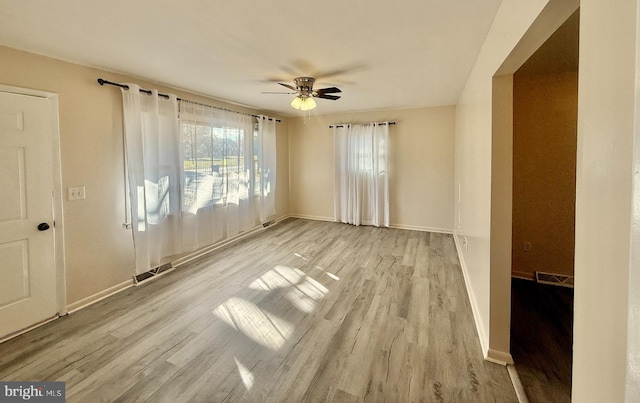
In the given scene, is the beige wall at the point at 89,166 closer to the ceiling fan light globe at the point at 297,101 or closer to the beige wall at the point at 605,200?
the ceiling fan light globe at the point at 297,101

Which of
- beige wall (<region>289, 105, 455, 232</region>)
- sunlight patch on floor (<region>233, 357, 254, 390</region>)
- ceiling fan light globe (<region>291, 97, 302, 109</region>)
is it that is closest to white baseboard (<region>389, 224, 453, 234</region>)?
beige wall (<region>289, 105, 455, 232</region>)

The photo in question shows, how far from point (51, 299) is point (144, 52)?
242cm

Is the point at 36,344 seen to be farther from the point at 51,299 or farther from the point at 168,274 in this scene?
the point at 168,274

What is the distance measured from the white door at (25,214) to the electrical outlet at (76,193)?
14 centimetres

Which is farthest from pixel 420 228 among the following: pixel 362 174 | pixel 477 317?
pixel 477 317

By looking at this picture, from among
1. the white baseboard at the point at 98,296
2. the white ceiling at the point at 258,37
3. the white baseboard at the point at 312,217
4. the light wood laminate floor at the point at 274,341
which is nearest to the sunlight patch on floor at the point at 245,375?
the light wood laminate floor at the point at 274,341

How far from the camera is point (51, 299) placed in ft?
8.37

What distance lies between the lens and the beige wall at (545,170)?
10.0 ft

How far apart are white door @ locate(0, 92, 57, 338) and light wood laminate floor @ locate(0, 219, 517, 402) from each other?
258 mm

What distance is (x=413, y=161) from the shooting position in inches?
215

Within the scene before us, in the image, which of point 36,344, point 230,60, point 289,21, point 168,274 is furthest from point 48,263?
point 289,21

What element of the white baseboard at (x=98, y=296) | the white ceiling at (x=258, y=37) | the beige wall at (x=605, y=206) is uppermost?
the white ceiling at (x=258, y=37)

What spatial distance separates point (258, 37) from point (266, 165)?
11.3 ft

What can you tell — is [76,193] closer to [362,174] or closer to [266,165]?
[266,165]
